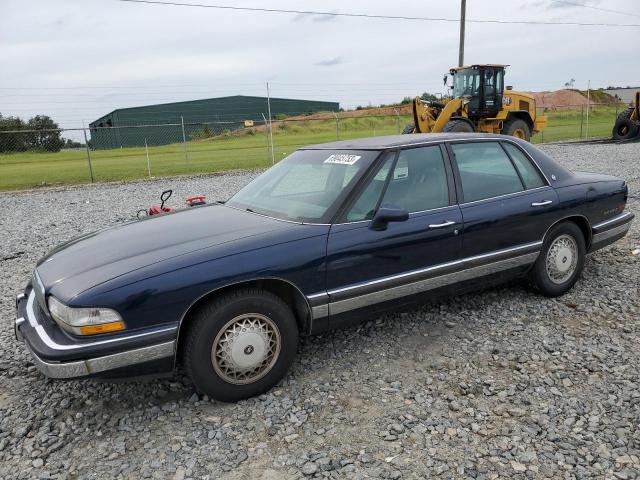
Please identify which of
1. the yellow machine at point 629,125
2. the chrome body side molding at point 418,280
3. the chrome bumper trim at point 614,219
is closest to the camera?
the chrome body side molding at point 418,280

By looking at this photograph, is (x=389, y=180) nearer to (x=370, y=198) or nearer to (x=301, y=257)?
(x=370, y=198)

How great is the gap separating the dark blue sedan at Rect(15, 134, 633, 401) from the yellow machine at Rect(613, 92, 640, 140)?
19.9 m

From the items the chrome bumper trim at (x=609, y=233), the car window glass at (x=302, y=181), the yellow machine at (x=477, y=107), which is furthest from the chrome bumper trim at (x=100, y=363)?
the yellow machine at (x=477, y=107)

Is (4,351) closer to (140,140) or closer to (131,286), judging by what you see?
(131,286)

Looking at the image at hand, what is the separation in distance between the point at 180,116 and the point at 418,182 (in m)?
51.9

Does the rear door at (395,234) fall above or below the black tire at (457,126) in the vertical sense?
below

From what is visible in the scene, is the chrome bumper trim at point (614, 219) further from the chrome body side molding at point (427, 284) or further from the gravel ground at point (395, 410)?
the chrome body side molding at point (427, 284)

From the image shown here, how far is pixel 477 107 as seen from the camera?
1662 centimetres

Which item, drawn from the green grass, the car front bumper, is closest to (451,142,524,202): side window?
the car front bumper

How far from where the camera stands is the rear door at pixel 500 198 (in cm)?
383

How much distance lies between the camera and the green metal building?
4356 centimetres

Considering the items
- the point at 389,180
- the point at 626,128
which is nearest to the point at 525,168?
the point at 389,180

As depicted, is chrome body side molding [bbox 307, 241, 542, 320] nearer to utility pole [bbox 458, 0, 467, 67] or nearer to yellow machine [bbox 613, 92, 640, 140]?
yellow machine [bbox 613, 92, 640, 140]

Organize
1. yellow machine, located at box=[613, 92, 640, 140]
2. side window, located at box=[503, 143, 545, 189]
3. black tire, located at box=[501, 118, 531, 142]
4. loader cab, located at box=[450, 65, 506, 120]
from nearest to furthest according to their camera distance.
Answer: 1. side window, located at box=[503, 143, 545, 189]
2. loader cab, located at box=[450, 65, 506, 120]
3. black tire, located at box=[501, 118, 531, 142]
4. yellow machine, located at box=[613, 92, 640, 140]
